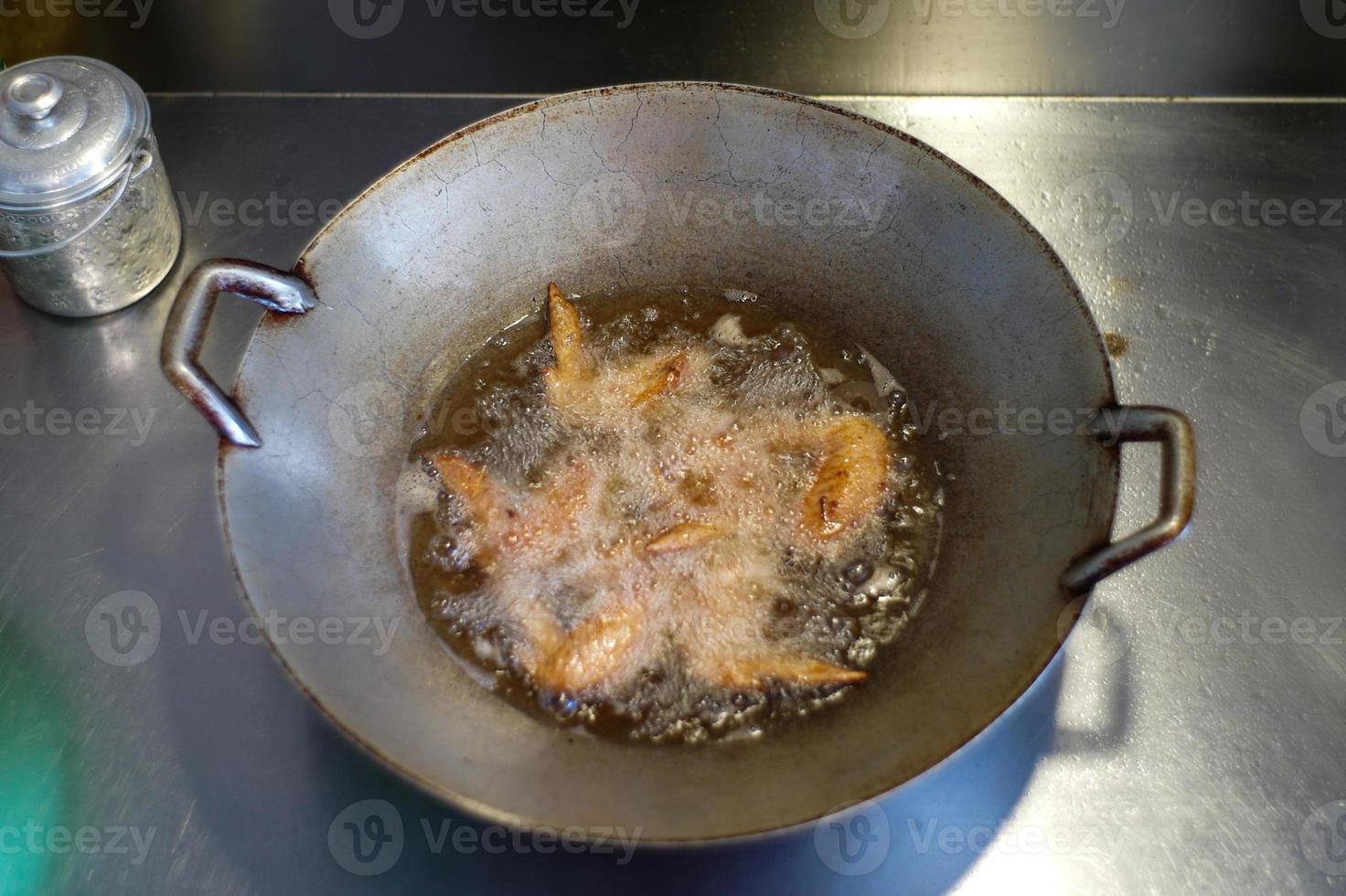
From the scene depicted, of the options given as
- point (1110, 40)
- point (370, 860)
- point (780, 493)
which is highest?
point (1110, 40)

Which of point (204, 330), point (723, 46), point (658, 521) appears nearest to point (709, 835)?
point (658, 521)

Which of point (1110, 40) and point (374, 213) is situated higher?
point (1110, 40)

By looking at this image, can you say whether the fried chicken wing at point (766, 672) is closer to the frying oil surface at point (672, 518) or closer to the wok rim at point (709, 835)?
the frying oil surface at point (672, 518)

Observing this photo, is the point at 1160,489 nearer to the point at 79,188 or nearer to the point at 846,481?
the point at 846,481

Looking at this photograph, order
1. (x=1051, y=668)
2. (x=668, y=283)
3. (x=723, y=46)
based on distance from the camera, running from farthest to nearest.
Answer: (x=723, y=46) → (x=668, y=283) → (x=1051, y=668)

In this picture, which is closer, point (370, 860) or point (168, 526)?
point (370, 860)

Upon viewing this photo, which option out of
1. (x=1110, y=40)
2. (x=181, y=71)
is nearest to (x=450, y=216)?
(x=181, y=71)

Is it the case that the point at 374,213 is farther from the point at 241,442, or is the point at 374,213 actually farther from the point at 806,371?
the point at 806,371
